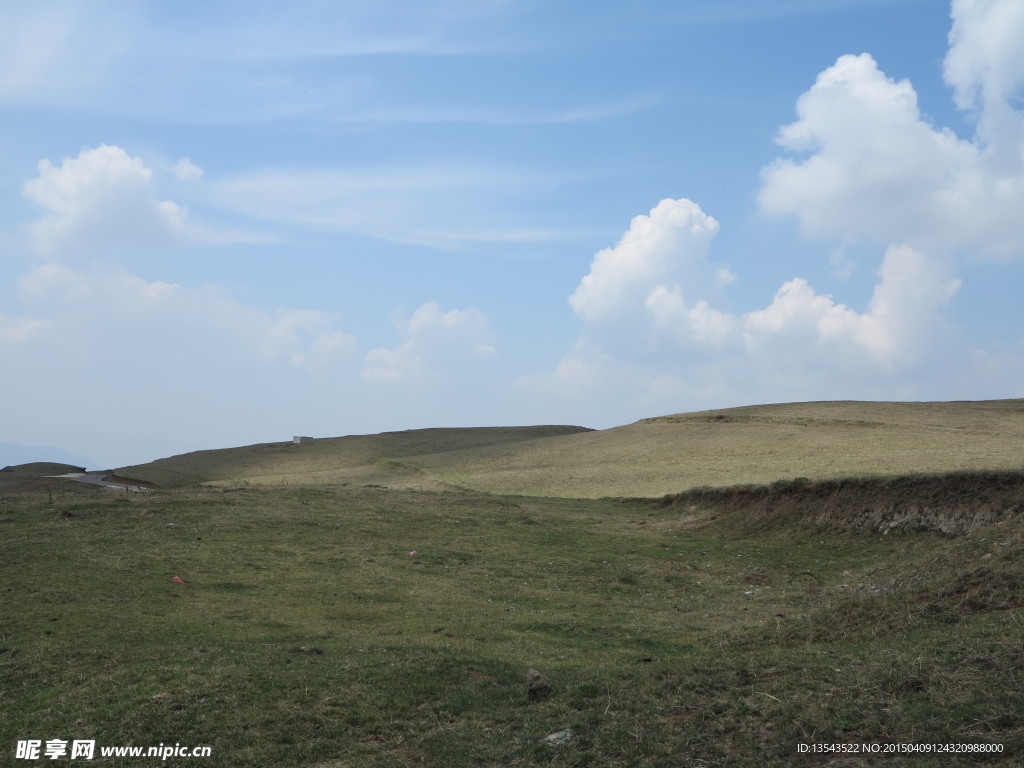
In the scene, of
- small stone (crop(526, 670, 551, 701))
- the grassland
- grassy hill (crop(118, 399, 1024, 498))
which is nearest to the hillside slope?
grassy hill (crop(118, 399, 1024, 498))

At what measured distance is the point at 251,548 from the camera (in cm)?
2578

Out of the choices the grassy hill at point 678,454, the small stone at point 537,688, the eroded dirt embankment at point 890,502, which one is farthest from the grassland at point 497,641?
the grassy hill at point 678,454

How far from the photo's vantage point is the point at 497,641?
51.4 feet

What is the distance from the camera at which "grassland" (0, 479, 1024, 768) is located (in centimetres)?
841

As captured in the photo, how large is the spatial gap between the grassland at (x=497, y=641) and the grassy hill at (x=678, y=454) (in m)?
13.2

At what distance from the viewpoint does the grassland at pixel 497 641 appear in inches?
331

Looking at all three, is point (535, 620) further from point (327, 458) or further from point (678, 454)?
point (327, 458)

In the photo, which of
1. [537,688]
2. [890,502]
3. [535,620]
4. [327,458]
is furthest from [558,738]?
[327,458]

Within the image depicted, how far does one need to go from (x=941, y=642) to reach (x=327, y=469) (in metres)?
62.4

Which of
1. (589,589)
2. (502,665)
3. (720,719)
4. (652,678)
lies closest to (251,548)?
(589,589)

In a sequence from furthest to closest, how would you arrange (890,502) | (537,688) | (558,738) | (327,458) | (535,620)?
(327,458), (890,502), (535,620), (537,688), (558,738)

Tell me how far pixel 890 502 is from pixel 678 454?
85.7 ft

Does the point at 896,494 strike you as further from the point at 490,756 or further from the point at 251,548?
the point at 490,756

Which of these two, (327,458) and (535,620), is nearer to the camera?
(535,620)
